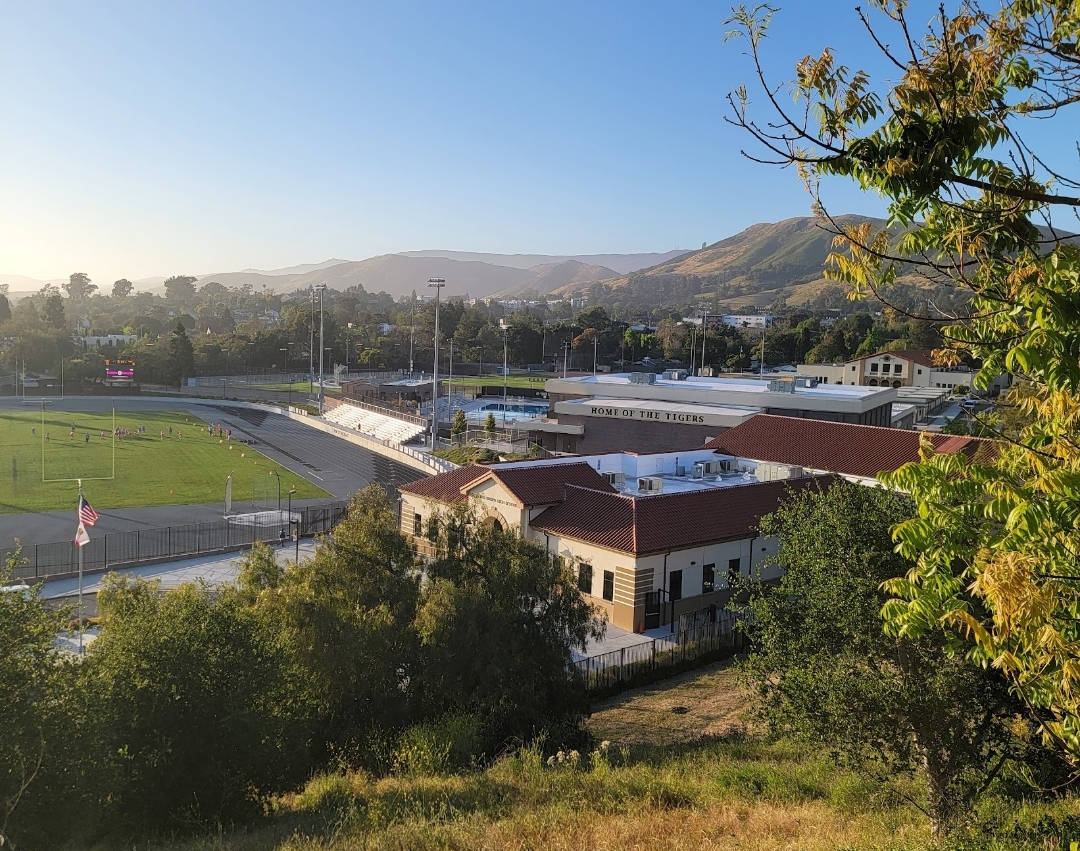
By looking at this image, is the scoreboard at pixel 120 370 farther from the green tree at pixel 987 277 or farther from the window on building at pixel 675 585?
the green tree at pixel 987 277

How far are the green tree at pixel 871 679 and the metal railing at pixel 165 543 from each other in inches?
1020

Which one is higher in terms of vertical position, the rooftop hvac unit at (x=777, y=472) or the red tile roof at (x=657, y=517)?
the rooftop hvac unit at (x=777, y=472)

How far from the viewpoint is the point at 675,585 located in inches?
1122

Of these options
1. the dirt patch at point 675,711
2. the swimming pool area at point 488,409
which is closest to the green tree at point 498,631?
the dirt patch at point 675,711

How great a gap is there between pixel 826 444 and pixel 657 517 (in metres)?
14.8

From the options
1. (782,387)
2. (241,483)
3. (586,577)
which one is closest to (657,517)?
(586,577)

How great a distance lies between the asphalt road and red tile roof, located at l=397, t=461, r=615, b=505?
14016 millimetres

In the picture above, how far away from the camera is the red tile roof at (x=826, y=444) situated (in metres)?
37.4

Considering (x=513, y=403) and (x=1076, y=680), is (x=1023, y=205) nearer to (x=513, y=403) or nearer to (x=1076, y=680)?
(x=1076, y=680)

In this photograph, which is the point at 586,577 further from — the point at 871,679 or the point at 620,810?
the point at 871,679

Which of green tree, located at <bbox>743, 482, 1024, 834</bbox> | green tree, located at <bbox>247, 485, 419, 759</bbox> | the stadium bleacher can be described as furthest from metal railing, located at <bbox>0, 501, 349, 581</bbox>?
green tree, located at <bbox>743, 482, 1024, 834</bbox>

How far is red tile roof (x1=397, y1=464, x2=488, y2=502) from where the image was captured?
3372 centimetres

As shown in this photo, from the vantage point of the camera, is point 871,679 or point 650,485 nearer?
point 871,679

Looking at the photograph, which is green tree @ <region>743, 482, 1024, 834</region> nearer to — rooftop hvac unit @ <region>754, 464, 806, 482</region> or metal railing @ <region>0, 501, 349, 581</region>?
rooftop hvac unit @ <region>754, 464, 806, 482</region>
